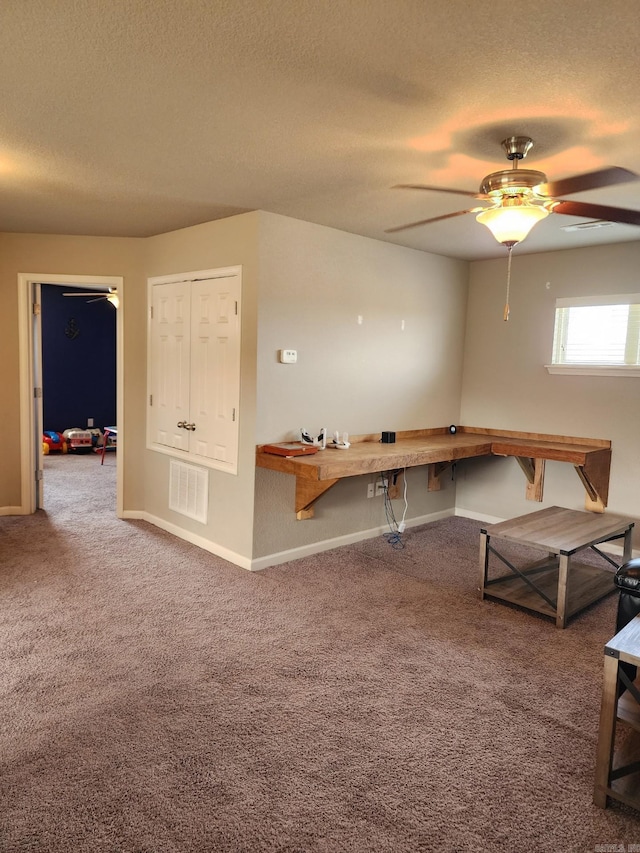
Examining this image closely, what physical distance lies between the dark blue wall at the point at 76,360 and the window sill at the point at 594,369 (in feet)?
21.9

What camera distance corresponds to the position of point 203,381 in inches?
Result: 168

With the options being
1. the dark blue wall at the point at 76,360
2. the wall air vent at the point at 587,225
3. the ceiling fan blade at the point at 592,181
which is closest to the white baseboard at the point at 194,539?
the ceiling fan blade at the point at 592,181

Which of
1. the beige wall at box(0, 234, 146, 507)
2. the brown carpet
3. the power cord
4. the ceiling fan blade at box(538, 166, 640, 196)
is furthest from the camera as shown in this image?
the beige wall at box(0, 234, 146, 507)

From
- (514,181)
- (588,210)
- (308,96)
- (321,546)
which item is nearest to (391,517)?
(321,546)

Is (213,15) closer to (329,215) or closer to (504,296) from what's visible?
(329,215)

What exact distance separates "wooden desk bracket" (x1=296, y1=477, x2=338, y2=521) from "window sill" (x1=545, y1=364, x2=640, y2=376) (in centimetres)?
224

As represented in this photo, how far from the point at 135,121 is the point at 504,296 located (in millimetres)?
3710

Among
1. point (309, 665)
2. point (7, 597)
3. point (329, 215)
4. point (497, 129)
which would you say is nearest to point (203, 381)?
point (329, 215)

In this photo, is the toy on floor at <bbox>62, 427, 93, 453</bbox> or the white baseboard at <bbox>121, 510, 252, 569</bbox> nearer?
the white baseboard at <bbox>121, 510, 252, 569</bbox>

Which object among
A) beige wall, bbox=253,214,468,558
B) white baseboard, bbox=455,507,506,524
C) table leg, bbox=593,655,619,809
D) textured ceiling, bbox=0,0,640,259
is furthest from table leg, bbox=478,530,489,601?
textured ceiling, bbox=0,0,640,259

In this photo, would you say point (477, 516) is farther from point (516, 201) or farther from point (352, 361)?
point (516, 201)

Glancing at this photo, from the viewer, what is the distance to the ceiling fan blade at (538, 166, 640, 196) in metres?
2.83

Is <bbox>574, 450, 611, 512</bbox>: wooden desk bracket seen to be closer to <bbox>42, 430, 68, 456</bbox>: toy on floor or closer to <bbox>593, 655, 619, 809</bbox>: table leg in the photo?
<bbox>593, 655, 619, 809</bbox>: table leg

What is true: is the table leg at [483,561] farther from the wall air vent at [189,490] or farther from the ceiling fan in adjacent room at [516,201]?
the wall air vent at [189,490]
